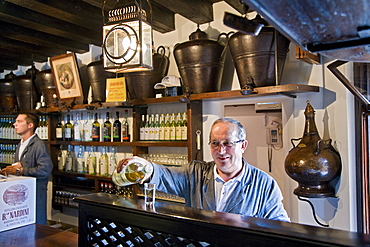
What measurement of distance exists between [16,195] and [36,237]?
1.15 ft

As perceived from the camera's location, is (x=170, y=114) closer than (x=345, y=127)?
No

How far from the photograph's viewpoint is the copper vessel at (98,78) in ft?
12.2

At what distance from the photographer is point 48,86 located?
4367mm

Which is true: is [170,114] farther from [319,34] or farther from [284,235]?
[319,34]

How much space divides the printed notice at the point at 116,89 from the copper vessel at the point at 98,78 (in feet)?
0.57

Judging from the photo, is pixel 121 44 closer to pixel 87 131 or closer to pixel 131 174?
pixel 131 174

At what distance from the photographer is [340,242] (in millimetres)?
812

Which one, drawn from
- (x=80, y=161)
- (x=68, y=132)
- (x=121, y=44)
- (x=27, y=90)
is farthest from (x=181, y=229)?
(x=27, y=90)

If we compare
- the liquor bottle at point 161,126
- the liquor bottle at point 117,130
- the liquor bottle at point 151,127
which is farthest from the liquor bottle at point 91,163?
the liquor bottle at point 161,126

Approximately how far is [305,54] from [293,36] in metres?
1.79

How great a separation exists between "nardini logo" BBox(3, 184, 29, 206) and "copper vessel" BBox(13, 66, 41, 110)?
8.60 feet

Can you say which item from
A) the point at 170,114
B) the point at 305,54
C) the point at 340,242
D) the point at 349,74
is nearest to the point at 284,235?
the point at 340,242

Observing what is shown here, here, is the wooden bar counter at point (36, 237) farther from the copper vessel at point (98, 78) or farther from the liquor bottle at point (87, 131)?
the liquor bottle at point (87, 131)

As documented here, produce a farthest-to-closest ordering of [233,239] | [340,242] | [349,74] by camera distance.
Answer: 1. [349,74]
2. [233,239]
3. [340,242]
